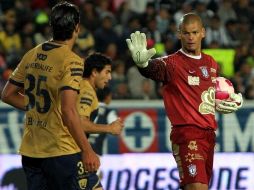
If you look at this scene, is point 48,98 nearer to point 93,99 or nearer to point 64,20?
point 64,20

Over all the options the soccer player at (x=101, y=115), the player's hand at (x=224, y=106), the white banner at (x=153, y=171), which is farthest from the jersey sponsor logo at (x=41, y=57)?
the white banner at (x=153, y=171)

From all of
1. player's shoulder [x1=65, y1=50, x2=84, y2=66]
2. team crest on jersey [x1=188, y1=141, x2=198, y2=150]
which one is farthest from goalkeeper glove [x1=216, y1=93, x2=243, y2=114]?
player's shoulder [x1=65, y1=50, x2=84, y2=66]

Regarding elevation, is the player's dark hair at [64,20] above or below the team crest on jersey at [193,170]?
above

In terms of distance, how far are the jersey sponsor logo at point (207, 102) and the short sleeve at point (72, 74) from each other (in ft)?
6.45

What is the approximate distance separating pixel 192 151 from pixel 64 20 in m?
2.23

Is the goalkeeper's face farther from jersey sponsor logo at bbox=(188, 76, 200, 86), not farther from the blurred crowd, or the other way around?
the blurred crowd

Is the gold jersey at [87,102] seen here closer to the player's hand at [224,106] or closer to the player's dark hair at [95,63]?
the player's dark hair at [95,63]

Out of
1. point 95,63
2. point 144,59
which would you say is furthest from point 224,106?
point 95,63

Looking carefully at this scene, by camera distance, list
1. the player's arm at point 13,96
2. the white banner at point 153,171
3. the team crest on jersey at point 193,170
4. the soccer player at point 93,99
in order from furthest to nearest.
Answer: the white banner at point 153,171 < the team crest on jersey at point 193,170 < the soccer player at point 93,99 < the player's arm at point 13,96

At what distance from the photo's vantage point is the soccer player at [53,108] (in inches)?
285

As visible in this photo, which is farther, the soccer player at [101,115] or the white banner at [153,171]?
the white banner at [153,171]

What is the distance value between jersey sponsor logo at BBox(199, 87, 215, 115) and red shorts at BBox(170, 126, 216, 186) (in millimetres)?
178

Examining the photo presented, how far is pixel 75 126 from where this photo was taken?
698 centimetres

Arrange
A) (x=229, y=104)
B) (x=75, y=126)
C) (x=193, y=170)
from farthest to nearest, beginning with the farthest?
(x=229, y=104), (x=193, y=170), (x=75, y=126)
